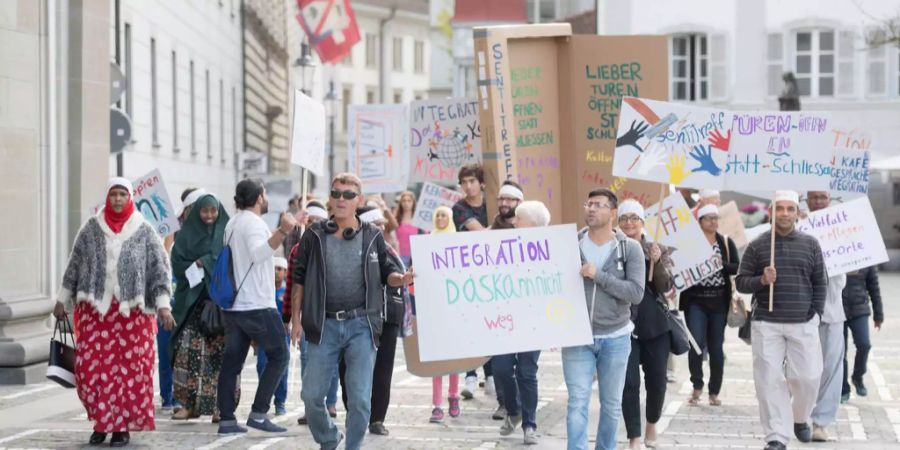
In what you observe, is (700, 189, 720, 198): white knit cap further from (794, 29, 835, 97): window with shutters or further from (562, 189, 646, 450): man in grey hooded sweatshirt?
(794, 29, 835, 97): window with shutters

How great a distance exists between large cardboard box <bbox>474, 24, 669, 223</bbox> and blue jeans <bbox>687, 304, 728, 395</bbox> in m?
Answer: 1.16

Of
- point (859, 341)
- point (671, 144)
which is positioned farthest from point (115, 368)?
point (859, 341)

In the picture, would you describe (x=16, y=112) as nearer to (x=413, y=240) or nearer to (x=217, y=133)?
(x=413, y=240)

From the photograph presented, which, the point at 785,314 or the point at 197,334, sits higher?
the point at 785,314

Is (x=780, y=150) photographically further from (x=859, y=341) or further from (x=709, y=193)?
(x=859, y=341)

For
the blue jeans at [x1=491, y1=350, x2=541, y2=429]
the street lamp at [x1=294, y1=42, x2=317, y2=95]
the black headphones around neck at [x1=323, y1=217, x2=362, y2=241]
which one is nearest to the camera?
the black headphones around neck at [x1=323, y1=217, x2=362, y2=241]

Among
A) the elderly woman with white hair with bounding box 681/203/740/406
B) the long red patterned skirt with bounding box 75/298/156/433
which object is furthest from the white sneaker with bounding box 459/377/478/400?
the long red patterned skirt with bounding box 75/298/156/433

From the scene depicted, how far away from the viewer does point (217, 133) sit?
1526 inches

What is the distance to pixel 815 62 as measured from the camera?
45094 millimetres

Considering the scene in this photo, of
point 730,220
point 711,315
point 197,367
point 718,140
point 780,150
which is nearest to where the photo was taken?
point 197,367

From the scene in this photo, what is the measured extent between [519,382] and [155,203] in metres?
4.41

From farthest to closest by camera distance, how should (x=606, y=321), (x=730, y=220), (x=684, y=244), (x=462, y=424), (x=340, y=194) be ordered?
1. (x=730, y=220)
2. (x=684, y=244)
3. (x=462, y=424)
4. (x=606, y=321)
5. (x=340, y=194)

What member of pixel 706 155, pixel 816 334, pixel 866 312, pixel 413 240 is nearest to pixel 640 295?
pixel 413 240

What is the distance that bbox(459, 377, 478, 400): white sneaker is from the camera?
1417cm
